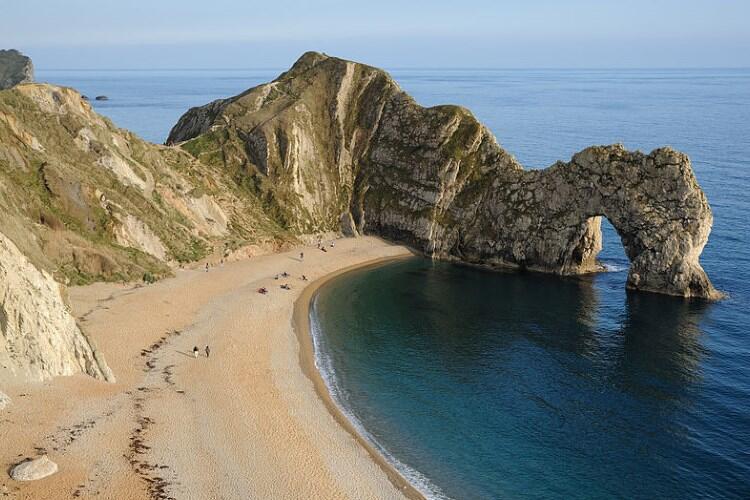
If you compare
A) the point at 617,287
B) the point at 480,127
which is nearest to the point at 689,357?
the point at 617,287

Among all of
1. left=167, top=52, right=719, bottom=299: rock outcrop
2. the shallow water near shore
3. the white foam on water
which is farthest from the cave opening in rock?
the white foam on water

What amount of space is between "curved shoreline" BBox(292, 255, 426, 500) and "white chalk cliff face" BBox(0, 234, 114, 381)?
1802 cm

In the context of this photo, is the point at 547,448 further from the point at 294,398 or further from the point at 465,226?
the point at 465,226

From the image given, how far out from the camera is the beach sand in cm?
3531

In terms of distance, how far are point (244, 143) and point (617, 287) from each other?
65368 mm

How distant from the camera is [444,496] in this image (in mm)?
36812

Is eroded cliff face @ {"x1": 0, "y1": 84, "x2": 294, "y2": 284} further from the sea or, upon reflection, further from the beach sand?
the sea

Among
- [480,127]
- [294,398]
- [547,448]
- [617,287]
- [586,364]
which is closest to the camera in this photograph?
[547,448]

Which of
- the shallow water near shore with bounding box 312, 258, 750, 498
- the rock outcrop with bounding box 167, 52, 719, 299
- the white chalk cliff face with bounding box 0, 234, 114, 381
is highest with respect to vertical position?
the rock outcrop with bounding box 167, 52, 719, 299

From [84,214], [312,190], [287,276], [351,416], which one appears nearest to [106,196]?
[84,214]

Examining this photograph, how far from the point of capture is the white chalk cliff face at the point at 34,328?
4022 centimetres

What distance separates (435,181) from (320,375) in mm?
50341

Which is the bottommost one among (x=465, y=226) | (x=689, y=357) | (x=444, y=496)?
(x=444, y=496)

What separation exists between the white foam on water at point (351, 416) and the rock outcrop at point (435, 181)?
34149mm
